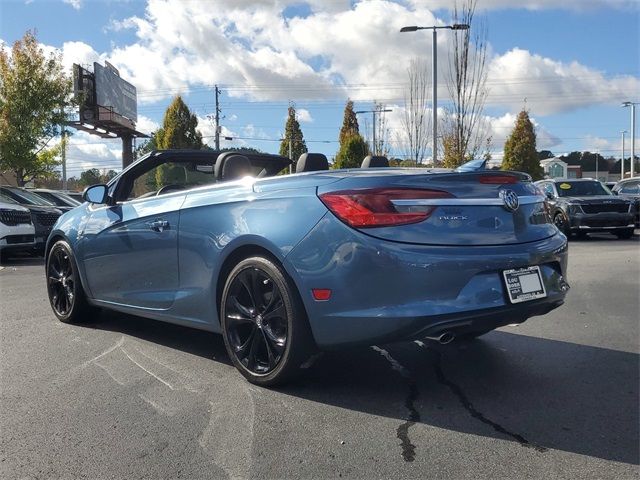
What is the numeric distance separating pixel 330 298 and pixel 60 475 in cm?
156

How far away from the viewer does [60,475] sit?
268cm

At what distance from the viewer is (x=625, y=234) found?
15500 millimetres

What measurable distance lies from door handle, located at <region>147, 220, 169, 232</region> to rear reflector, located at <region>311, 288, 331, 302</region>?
1.53 m

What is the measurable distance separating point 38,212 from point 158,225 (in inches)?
363

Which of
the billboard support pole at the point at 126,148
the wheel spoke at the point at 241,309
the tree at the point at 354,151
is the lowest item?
the wheel spoke at the point at 241,309

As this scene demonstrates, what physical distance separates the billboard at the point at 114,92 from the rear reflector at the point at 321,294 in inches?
1386

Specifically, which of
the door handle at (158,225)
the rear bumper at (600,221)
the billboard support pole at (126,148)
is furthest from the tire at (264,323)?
the billboard support pole at (126,148)

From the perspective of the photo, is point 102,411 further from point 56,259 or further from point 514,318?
point 56,259

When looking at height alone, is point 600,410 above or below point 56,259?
below

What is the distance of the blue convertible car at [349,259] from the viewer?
10.4ft

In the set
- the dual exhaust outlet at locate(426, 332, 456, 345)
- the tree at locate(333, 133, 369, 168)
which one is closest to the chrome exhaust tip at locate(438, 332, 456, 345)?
the dual exhaust outlet at locate(426, 332, 456, 345)

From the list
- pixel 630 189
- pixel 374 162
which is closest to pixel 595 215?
pixel 630 189

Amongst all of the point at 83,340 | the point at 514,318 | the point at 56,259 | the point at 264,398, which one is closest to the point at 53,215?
the point at 56,259

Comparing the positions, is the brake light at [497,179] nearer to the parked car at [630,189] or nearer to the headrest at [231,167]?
the headrest at [231,167]
